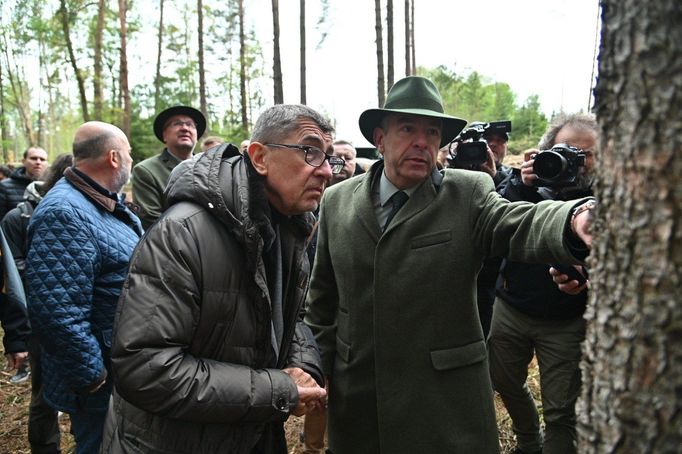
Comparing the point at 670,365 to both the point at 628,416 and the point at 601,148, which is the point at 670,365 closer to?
the point at 628,416

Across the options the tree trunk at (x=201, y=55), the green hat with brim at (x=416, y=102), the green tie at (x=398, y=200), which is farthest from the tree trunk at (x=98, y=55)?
the green tie at (x=398, y=200)

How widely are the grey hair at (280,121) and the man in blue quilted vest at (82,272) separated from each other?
1.12 metres

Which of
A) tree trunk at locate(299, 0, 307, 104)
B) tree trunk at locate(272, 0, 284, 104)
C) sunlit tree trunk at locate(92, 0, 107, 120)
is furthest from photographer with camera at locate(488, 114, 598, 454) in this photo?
sunlit tree trunk at locate(92, 0, 107, 120)

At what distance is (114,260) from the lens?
2447 millimetres

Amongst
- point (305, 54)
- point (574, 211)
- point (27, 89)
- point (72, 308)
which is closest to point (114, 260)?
point (72, 308)

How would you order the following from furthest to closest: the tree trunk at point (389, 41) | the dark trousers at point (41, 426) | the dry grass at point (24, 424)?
the tree trunk at point (389, 41)
the dry grass at point (24, 424)
the dark trousers at point (41, 426)

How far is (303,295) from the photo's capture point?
1.99 m

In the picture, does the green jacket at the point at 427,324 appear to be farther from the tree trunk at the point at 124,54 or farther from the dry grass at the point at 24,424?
the tree trunk at the point at 124,54

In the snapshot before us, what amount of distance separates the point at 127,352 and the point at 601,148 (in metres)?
1.37

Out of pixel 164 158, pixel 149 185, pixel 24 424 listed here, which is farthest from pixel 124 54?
pixel 24 424

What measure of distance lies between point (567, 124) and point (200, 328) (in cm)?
250

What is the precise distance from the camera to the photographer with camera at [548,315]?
267cm

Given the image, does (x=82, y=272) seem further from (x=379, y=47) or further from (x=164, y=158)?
(x=379, y=47)

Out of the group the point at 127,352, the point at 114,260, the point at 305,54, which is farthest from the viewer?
the point at 305,54
